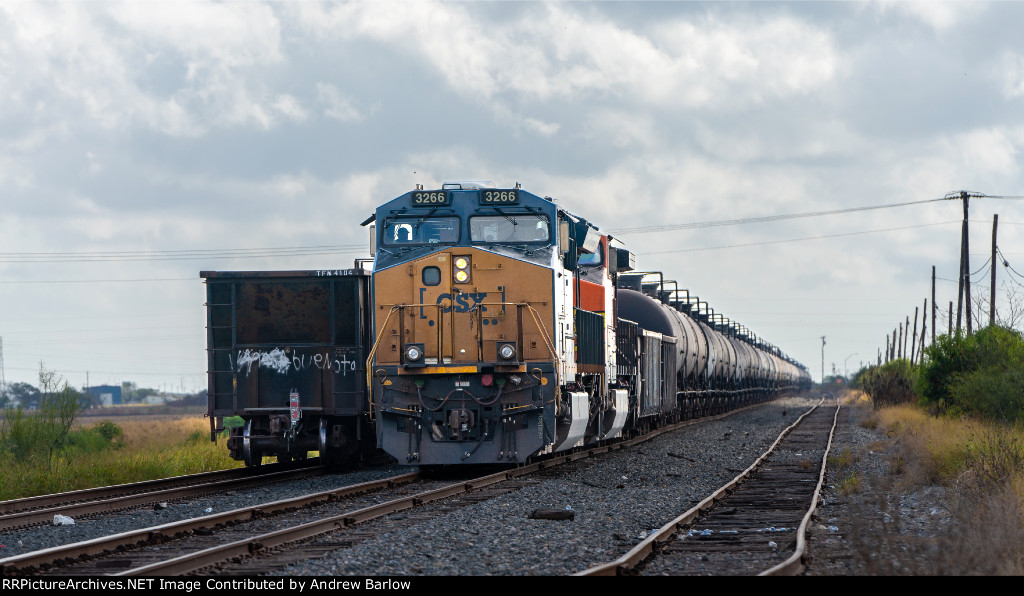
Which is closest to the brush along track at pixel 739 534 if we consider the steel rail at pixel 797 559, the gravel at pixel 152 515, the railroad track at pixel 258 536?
the steel rail at pixel 797 559

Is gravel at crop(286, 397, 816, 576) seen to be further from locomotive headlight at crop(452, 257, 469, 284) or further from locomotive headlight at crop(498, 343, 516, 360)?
locomotive headlight at crop(452, 257, 469, 284)

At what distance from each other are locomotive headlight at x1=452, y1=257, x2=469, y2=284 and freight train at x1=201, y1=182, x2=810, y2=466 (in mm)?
17

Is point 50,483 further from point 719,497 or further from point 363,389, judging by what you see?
point 719,497

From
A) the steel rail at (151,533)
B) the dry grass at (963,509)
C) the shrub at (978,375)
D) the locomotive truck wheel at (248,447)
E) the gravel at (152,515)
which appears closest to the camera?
the dry grass at (963,509)

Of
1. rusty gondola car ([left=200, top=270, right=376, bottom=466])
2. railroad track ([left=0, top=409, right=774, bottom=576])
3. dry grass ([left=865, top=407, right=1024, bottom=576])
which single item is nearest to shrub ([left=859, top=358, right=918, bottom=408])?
dry grass ([left=865, top=407, right=1024, bottom=576])

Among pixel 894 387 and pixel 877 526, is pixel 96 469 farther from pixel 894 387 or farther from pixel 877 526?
pixel 894 387

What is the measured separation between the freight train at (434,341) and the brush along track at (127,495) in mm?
529

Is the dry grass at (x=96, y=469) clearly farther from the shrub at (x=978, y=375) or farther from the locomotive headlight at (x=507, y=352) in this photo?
the shrub at (x=978, y=375)

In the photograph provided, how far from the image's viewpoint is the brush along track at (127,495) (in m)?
11.6

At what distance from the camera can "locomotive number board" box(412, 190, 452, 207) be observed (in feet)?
52.1

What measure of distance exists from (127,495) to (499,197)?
21.7ft

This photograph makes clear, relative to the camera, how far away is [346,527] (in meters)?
10.5

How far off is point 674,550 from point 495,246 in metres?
7.55

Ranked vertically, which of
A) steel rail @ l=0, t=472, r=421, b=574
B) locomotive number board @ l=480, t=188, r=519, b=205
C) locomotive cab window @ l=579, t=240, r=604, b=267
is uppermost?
locomotive number board @ l=480, t=188, r=519, b=205
